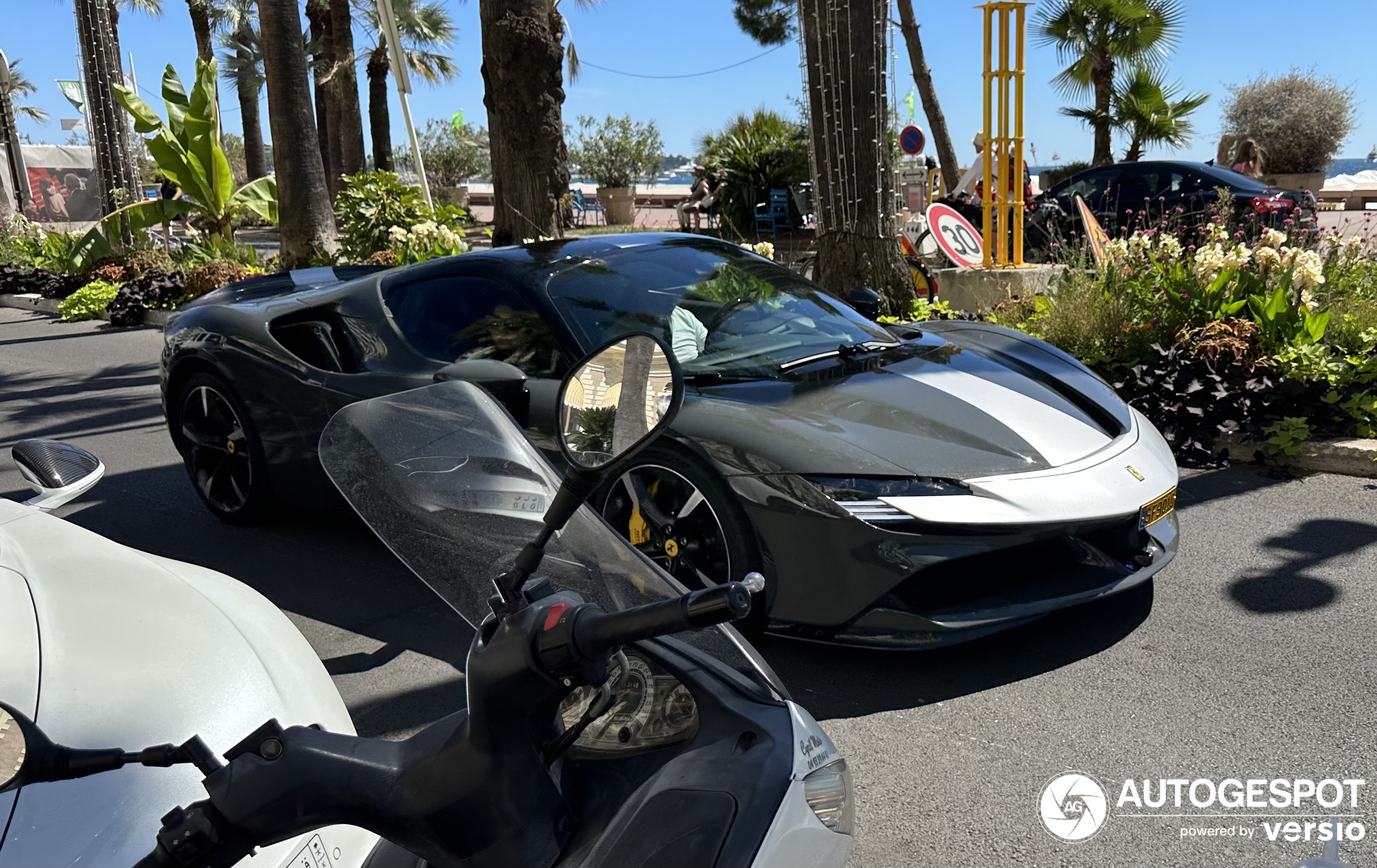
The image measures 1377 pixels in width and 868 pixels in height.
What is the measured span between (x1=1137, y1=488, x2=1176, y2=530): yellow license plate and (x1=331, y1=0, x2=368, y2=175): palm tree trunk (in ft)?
80.9

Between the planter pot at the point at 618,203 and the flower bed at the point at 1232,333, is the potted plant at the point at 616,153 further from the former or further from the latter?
the flower bed at the point at 1232,333

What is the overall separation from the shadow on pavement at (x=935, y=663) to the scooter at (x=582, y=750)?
6.52 feet

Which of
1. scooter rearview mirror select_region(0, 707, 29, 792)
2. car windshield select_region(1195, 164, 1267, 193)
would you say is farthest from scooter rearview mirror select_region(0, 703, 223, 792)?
car windshield select_region(1195, 164, 1267, 193)

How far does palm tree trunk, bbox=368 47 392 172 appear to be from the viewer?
3192cm

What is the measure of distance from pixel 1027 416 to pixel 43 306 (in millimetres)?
16596

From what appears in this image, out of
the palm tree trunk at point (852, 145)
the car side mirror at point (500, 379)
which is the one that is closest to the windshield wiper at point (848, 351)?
the car side mirror at point (500, 379)

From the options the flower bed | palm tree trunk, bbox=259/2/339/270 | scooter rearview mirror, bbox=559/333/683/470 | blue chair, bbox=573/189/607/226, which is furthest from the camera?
blue chair, bbox=573/189/607/226

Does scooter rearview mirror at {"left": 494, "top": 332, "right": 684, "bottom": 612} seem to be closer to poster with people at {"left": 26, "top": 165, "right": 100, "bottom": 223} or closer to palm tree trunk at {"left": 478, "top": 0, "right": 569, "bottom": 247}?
palm tree trunk at {"left": 478, "top": 0, "right": 569, "bottom": 247}

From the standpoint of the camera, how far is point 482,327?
4609 millimetres

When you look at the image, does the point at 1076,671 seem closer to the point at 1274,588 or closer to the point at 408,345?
the point at 1274,588

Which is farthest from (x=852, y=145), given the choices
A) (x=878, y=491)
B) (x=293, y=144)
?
(x=293, y=144)

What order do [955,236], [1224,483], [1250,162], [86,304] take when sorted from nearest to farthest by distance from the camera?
[1224,483], [955,236], [86,304], [1250,162]

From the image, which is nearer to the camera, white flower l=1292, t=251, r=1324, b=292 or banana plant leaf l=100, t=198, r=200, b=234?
white flower l=1292, t=251, r=1324, b=292

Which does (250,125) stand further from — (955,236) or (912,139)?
(955,236)
